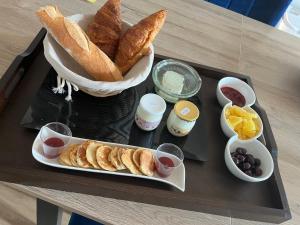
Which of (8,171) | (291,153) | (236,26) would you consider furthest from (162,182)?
(236,26)

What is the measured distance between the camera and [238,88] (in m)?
0.95

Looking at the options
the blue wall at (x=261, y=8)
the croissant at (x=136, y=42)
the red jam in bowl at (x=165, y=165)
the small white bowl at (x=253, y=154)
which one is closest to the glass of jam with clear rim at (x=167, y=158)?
the red jam in bowl at (x=165, y=165)

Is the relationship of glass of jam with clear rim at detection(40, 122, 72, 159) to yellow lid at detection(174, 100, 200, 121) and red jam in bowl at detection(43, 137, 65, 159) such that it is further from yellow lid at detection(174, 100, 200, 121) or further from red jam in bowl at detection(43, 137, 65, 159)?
yellow lid at detection(174, 100, 200, 121)

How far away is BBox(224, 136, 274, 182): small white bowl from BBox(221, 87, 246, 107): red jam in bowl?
0.14m

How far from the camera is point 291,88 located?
Answer: 3.66ft

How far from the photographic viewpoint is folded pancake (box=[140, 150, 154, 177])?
690 mm

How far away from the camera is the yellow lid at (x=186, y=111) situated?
2.53 feet

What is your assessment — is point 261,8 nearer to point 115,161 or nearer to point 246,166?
point 246,166

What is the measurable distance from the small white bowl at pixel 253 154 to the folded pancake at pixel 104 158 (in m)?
0.25

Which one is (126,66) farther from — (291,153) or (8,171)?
(291,153)

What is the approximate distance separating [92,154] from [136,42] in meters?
0.27

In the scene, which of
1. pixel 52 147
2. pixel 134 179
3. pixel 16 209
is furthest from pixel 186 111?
pixel 16 209

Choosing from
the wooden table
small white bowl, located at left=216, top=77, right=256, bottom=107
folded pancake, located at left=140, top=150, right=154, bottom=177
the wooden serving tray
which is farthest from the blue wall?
folded pancake, located at left=140, top=150, right=154, bottom=177

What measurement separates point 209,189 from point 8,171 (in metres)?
0.40
